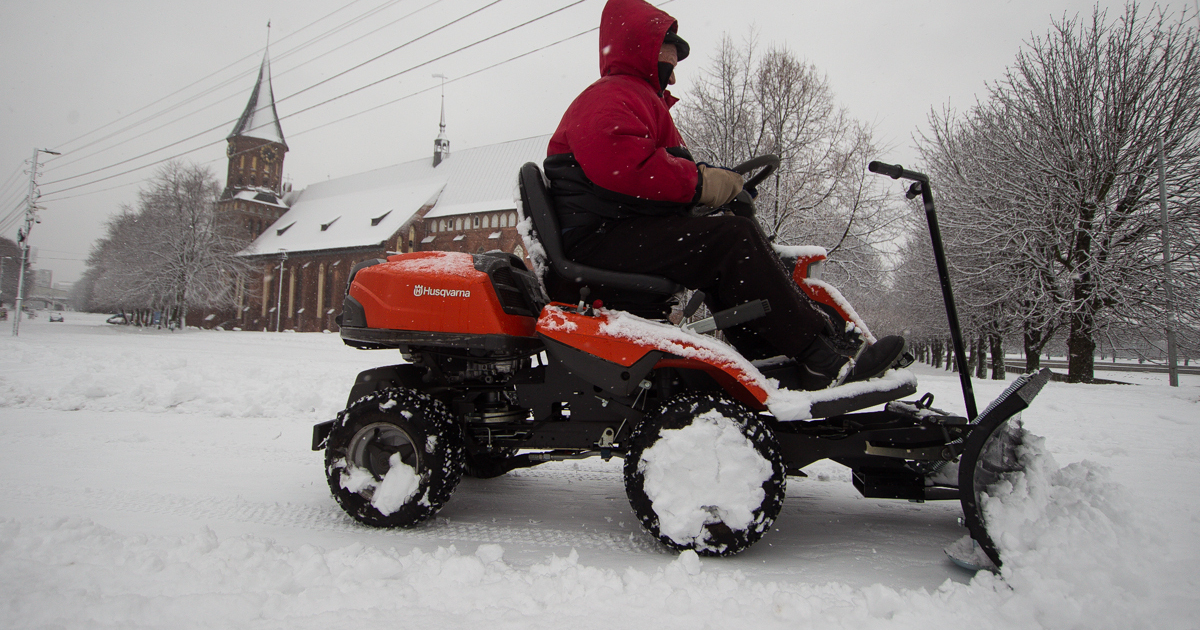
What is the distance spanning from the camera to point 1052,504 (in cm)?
197

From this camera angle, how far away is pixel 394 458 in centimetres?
257

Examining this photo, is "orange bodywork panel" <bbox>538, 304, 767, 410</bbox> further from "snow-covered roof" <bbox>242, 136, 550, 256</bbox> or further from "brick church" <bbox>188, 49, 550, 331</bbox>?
"snow-covered roof" <bbox>242, 136, 550, 256</bbox>

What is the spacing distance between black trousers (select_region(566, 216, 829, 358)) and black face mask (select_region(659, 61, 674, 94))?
71 centimetres

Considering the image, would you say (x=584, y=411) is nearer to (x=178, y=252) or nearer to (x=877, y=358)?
(x=877, y=358)

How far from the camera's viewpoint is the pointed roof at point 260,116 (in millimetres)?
59281

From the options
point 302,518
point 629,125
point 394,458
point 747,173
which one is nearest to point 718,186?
point 747,173

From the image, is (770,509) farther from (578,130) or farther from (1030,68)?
(1030,68)

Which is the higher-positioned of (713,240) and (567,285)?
(713,240)

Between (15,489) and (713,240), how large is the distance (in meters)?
3.38

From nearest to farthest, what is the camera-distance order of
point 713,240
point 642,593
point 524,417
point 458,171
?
point 642,593
point 713,240
point 524,417
point 458,171

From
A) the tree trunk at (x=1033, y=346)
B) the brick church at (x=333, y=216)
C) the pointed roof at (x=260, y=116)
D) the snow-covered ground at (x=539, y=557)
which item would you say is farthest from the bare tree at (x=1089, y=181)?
the pointed roof at (x=260, y=116)

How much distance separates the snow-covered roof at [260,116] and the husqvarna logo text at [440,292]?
220 feet

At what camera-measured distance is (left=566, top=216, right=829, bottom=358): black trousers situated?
7.59 feet

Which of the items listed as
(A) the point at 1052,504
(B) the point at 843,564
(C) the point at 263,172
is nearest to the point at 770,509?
(B) the point at 843,564
